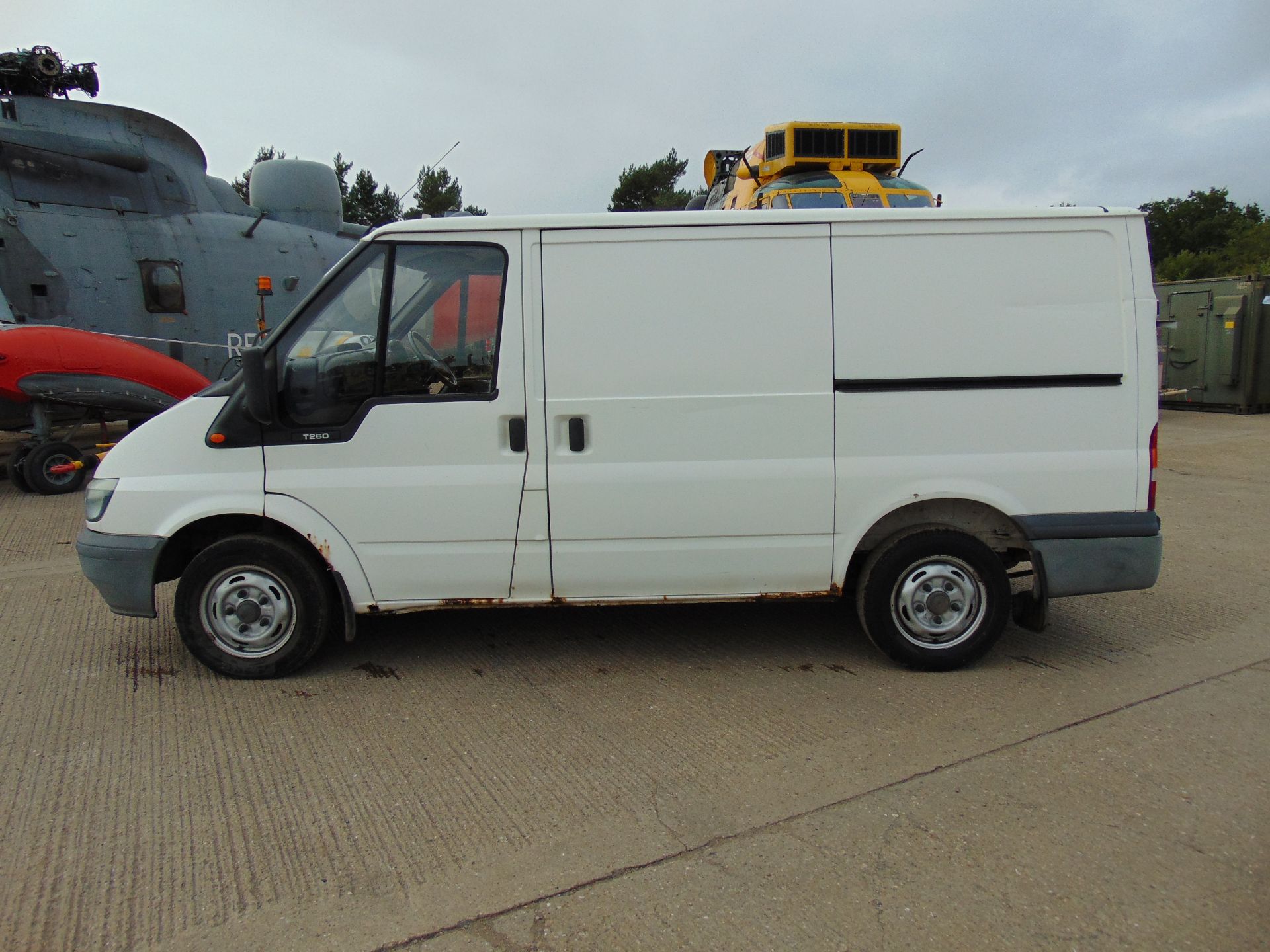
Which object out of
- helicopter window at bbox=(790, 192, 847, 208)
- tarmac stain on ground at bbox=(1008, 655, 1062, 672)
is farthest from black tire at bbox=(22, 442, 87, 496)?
tarmac stain on ground at bbox=(1008, 655, 1062, 672)

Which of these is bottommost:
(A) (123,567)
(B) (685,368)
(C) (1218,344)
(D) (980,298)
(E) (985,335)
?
(A) (123,567)

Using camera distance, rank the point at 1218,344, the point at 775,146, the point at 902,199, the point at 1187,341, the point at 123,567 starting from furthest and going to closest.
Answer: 1. the point at 1187,341
2. the point at 1218,344
3. the point at 775,146
4. the point at 902,199
5. the point at 123,567

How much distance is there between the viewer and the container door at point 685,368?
3971 mm

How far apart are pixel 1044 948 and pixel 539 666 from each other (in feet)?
8.58

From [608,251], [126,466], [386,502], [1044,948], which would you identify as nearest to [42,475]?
[126,466]

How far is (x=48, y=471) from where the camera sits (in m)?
9.16

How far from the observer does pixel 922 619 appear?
425 cm

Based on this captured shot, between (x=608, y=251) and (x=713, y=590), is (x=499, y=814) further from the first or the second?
(x=608, y=251)

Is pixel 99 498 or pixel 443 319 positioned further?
pixel 99 498

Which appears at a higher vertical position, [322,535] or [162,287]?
[162,287]

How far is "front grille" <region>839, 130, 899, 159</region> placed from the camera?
1040cm

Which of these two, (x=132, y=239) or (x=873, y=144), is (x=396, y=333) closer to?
(x=873, y=144)

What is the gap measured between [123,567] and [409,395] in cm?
154

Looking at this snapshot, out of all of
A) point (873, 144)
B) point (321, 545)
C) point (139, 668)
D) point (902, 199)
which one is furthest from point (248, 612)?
point (873, 144)
